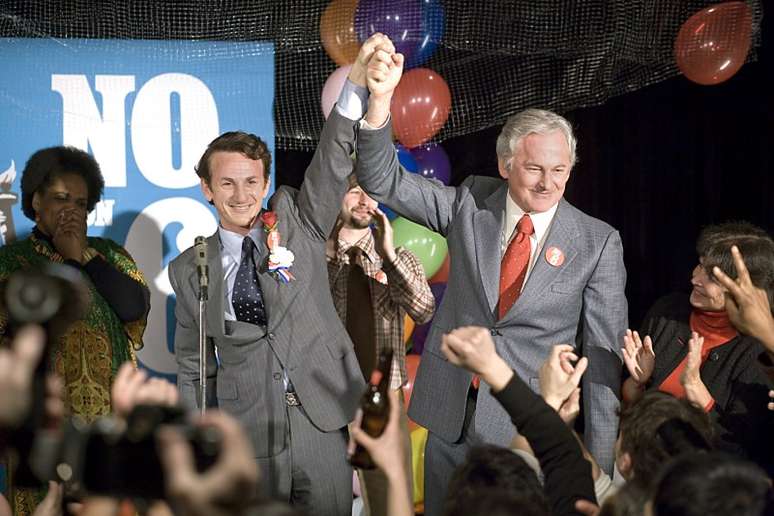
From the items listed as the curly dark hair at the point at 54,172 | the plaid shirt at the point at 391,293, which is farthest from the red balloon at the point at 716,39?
the curly dark hair at the point at 54,172

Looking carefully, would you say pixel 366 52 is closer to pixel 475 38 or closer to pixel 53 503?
pixel 53 503

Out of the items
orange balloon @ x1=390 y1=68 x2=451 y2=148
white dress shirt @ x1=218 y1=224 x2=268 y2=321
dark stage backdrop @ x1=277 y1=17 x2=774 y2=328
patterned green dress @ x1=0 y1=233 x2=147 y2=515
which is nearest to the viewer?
white dress shirt @ x1=218 y1=224 x2=268 y2=321

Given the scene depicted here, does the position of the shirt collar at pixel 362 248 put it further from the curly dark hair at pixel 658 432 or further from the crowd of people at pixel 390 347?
the curly dark hair at pixel 658 432

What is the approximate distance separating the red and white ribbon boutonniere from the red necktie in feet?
2.25

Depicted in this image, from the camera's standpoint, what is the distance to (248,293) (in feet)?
12.5

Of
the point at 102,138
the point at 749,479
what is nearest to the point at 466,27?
the point at 102,138

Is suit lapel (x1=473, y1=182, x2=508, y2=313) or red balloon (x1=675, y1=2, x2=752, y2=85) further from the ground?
red balloon (x1=675, y1=2, x2=752, y2=85)

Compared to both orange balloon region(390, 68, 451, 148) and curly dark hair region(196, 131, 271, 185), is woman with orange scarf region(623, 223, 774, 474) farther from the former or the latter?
orange balloon region(390, 68, 451, 148)

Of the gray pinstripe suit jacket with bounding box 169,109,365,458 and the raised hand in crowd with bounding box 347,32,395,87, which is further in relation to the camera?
the gray pinstripe suit jacket with bounding box 169,109,365,458

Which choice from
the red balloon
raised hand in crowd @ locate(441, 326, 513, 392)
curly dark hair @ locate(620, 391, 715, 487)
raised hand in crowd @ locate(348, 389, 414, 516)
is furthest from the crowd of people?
the red balloon

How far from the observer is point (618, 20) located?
5.20m

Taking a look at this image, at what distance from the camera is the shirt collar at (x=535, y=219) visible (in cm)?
374

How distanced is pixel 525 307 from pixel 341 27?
198 centimetres

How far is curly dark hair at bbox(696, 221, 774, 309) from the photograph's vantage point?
12.0 feet
